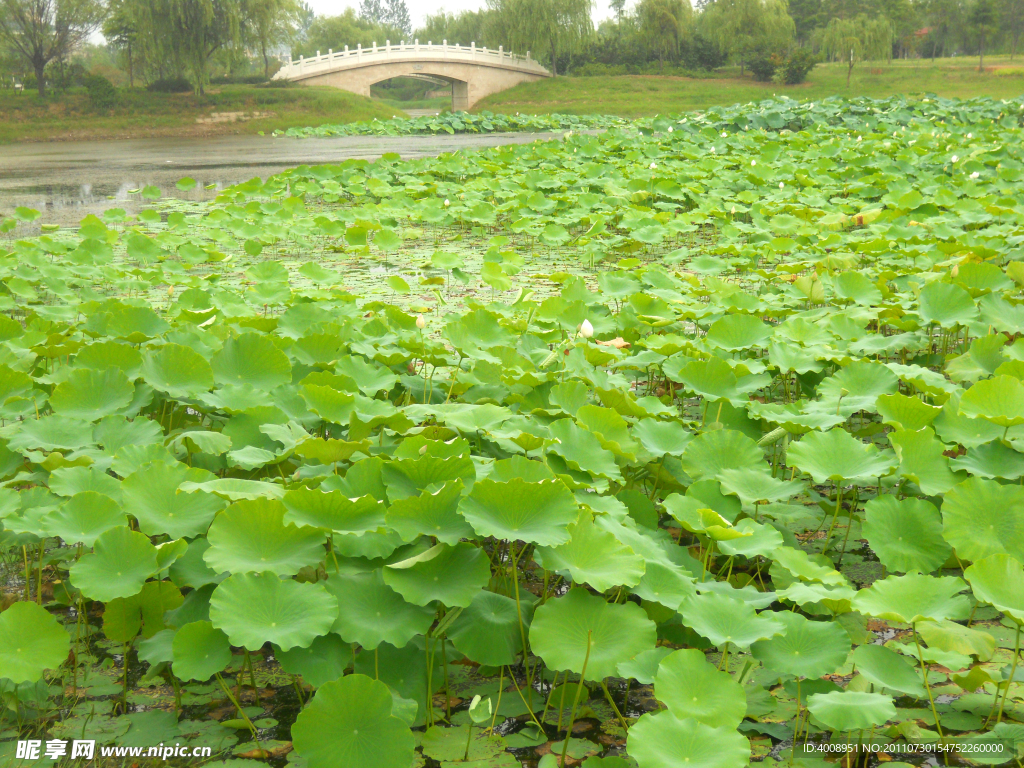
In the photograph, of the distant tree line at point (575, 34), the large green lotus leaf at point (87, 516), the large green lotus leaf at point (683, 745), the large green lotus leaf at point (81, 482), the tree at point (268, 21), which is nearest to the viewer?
the large green lotus leaf at point (683, 745)

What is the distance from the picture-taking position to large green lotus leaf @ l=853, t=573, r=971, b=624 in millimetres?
1242

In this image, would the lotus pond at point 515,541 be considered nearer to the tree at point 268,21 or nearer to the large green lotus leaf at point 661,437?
the large green lotus leaf at point 661,437

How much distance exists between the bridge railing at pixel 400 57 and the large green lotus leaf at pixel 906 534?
2969 centimetres

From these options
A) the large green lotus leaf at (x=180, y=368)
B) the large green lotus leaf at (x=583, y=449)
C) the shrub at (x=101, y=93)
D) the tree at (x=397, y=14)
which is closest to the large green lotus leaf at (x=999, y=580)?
the large green lotus leaf at (x=583, y=449)

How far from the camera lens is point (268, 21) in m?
23.1

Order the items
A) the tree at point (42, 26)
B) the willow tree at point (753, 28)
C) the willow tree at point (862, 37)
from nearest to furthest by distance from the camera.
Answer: the tree at point (42, 26) → the willow tree at point (862, 37) → the willow tree at point (753, 28)

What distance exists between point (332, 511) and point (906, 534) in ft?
3.82

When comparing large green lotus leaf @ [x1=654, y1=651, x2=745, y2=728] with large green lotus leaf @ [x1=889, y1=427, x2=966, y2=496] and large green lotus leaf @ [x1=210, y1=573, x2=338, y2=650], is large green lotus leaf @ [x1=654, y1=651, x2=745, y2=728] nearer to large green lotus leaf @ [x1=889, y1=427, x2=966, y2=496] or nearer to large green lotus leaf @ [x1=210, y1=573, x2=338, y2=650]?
large green lotus leaf @ [x1=210, y1=573, x2=338, y2=650]

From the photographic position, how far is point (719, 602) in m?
1.26

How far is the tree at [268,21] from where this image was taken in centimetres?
2278

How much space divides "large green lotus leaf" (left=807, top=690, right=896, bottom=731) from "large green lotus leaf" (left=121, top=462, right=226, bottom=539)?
1118mm

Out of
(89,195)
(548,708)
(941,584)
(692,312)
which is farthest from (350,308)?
(89,195)

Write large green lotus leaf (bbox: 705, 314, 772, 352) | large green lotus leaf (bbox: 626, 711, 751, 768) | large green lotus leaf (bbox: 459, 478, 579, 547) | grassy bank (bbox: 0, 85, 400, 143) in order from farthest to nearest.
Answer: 1. grassy bank (bbox: 0, 85, 400, 143)
2. large green lotus leaf (bbox: 705, 314, 772, 352)
3. large green lotus leaf (bbox: 459, 478, 579, 547)
4. large green lotus leaf (bbox: 626, 711, 751, 768)

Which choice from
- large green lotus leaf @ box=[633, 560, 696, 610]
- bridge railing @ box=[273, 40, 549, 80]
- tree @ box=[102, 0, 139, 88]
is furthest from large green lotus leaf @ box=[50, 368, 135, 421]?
bridge railing @ box=[273, 40, 549, 80]
